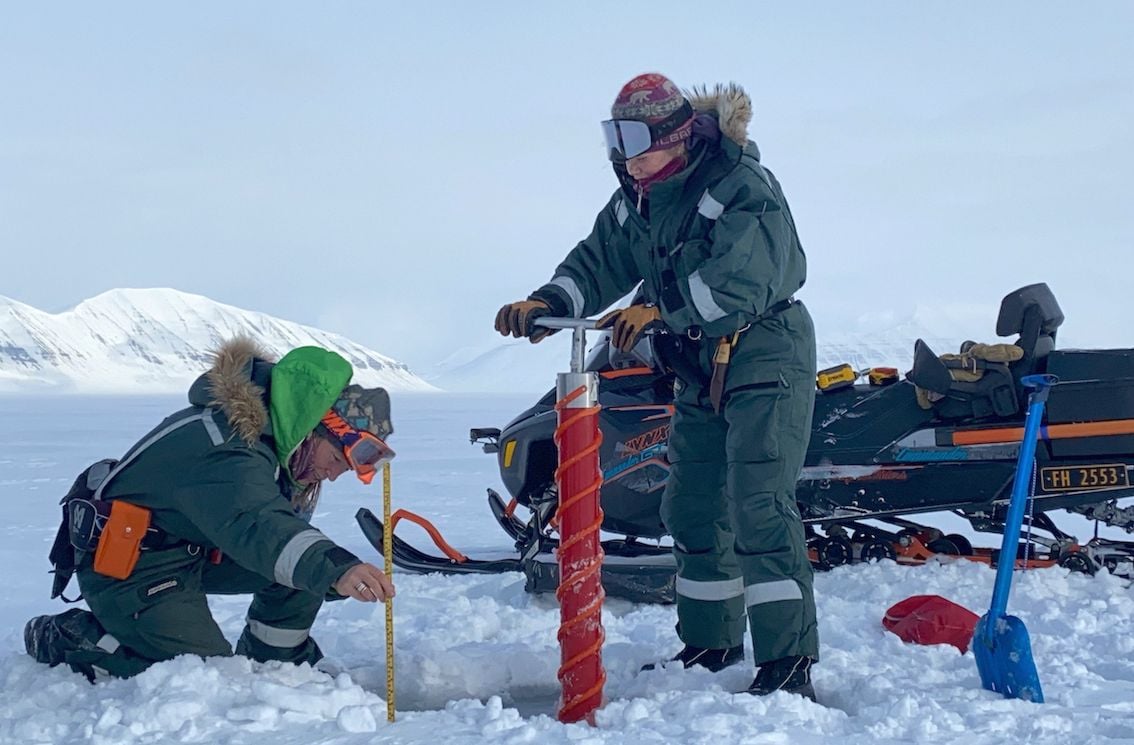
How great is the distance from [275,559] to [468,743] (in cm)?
61

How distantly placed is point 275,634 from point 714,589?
1.24 metres

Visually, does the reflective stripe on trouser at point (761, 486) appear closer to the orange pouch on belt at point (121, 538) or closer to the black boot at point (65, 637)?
the orange pouch on belt at point (121, 538)

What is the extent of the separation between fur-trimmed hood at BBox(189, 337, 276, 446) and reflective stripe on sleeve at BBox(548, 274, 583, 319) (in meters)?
0.86

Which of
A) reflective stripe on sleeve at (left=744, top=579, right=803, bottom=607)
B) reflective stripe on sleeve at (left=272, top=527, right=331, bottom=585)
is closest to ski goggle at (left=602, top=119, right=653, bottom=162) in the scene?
reflective stripe on sleeve at (left=744, top=579, right=803, bottom=607)

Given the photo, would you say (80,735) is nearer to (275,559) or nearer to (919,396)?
(275,559)

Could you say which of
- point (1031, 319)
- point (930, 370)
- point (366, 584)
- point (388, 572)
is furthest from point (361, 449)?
point (1031, 319)

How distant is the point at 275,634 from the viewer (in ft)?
9.57

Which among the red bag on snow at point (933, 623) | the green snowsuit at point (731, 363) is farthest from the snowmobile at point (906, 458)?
the green snowsuit at point (731, 363)

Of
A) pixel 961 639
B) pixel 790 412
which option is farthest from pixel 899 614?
pixel 790 412

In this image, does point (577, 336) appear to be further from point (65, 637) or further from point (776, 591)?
point (65, 637)

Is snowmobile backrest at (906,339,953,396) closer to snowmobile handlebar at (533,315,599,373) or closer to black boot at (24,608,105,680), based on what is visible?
snowmobile handlebar at (533,315,599,373)

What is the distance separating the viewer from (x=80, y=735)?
2150 millimetres

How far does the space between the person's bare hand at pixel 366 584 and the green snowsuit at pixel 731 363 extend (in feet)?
3.05

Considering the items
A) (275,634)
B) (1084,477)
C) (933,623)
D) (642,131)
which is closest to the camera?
(642,131)
